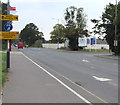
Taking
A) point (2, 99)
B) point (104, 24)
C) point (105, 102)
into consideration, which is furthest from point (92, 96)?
point (104, 24)

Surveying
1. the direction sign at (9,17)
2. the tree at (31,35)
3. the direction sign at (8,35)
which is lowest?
the direction sign at (8,35)

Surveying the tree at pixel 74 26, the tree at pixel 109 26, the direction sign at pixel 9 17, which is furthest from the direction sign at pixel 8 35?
the tree at pixel 74 26

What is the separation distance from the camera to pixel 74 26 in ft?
237

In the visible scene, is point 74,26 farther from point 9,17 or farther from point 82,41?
point 9,17

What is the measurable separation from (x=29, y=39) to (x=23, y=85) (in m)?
154

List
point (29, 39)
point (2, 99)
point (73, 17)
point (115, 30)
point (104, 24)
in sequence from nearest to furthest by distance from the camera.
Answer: point (2, 99), point (115, 30), point (104, 24), point (73, 17), point (29, 39)

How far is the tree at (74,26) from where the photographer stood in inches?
2717

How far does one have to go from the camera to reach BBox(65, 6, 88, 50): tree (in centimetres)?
6900

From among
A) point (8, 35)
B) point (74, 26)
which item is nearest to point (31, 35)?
point (74, 26)

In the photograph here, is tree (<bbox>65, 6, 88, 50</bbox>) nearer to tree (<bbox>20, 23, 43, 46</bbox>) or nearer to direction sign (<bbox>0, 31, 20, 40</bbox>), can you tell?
direction sign (<bbox>0, 31, 20, 40</bbox>)

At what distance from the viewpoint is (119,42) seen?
3925 centimetres

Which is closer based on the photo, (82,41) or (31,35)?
(82,41)

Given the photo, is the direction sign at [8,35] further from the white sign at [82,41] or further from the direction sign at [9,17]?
the white sign at [82,41]

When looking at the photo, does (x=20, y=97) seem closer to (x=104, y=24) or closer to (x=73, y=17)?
(x=104, y=24)
